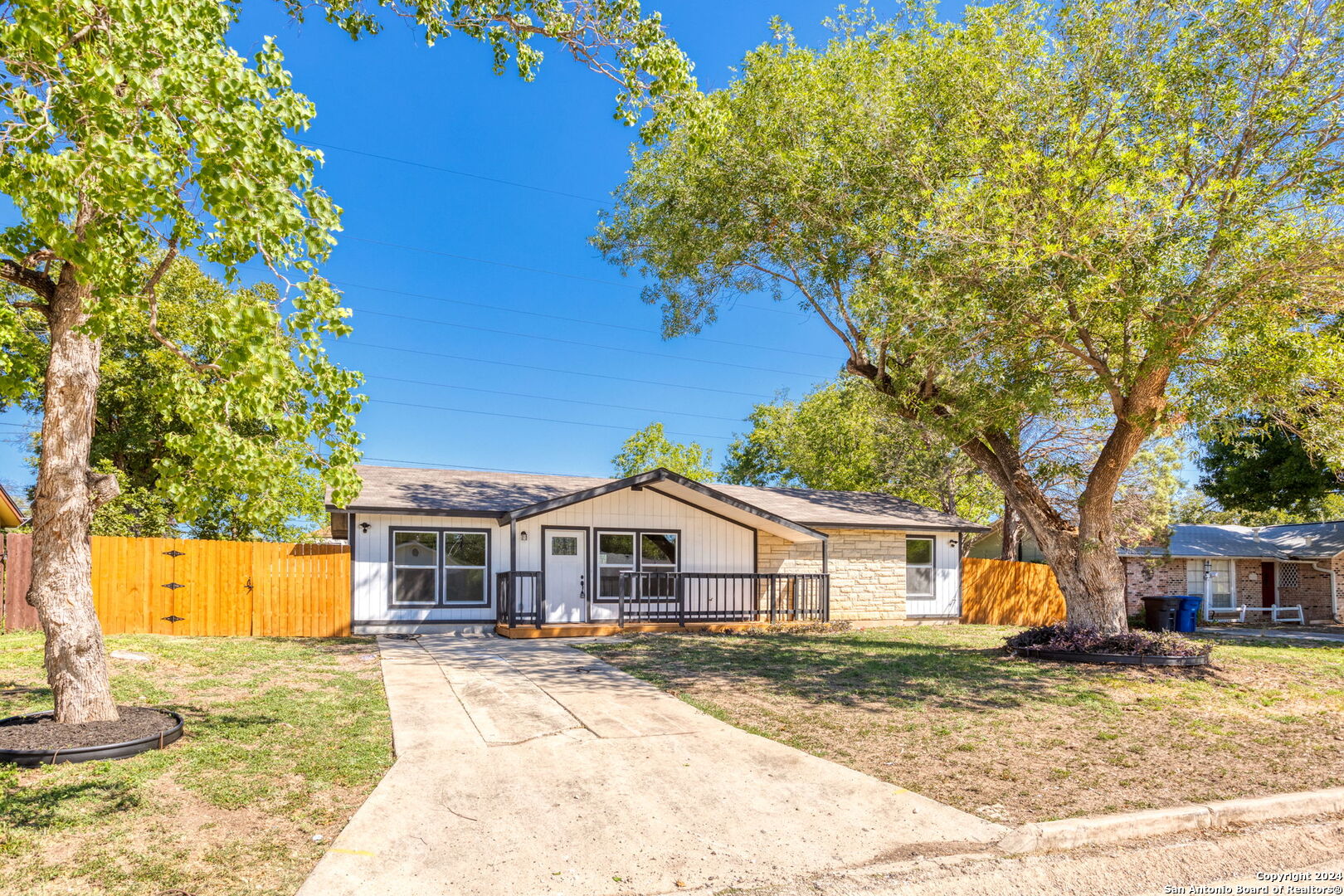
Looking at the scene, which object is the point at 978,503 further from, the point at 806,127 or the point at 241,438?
the point at 241,438

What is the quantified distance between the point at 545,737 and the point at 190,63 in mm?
5091

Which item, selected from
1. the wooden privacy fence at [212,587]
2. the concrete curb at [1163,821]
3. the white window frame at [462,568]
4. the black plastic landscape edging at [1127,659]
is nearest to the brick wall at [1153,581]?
the black plastic landscape edging at [1127,659]

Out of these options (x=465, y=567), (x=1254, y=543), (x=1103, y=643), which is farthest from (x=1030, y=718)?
(x=1254, y=543)

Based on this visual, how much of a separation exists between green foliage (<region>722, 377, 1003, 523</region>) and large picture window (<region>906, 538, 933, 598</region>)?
4535mm

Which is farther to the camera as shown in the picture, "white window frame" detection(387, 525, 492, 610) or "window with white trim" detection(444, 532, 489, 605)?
"window with white trim" detection(444, 532, 489, 605)

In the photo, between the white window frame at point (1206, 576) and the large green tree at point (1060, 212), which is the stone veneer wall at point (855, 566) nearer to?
the large green tree at point (1060, 212)

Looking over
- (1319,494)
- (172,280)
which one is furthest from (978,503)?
(172,280)

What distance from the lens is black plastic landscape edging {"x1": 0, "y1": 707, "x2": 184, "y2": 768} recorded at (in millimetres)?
4973

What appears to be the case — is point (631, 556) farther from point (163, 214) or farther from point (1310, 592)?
point (1310, 592)

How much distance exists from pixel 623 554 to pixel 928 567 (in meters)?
7.41

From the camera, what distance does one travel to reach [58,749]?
198 inches

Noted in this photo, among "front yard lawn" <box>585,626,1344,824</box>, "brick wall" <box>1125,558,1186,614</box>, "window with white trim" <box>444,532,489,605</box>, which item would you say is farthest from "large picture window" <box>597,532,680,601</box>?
"brick wall" <box>1125,558,1186,614</box>

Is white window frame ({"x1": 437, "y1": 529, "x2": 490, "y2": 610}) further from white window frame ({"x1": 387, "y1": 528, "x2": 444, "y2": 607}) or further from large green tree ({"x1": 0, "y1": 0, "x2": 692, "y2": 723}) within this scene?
large green tree ({"x1": 0, "y1": 0, "x2": 692, "y2": 723})

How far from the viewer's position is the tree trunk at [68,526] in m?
5.48
